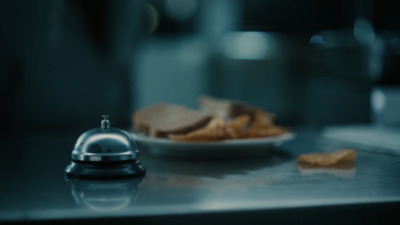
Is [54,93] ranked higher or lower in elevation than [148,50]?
lower

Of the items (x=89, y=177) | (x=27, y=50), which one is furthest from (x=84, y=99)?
(x=89, y=177)

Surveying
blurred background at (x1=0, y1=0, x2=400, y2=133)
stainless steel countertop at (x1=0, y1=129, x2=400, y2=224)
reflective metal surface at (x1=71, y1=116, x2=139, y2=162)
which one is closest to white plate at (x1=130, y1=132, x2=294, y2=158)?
stainless steel countertop at (x1=0, y1=129, x2=400, y2=224)

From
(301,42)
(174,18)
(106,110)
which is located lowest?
(106,110)

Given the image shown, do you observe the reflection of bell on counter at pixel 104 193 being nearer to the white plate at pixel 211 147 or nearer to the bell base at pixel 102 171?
the bell base at pixel 102 171

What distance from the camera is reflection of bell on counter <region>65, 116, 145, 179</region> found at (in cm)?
74

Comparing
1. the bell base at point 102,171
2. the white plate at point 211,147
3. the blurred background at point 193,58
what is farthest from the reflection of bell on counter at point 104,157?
the blurred background at point 193,58

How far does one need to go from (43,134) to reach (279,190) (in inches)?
34.1

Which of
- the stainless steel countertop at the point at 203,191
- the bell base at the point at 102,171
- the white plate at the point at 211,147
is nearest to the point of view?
the stainless steel countertop at the point at 203,191

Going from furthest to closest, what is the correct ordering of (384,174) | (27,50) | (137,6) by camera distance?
1. (137,6)
2. (27,50)
3. (384,174)

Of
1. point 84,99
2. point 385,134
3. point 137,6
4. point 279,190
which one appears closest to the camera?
point 279,190

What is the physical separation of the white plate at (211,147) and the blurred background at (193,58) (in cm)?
59

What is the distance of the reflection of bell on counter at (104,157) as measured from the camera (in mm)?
738

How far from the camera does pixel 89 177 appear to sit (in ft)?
2.42

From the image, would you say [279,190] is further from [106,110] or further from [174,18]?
[174,18]
